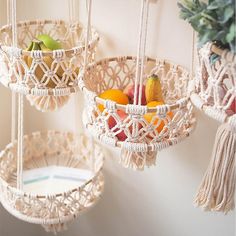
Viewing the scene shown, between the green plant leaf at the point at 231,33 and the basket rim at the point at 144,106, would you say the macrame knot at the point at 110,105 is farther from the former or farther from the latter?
the green plant leaf at the point at 231,33

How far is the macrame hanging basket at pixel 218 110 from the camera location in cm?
67

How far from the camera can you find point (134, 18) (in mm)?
1026

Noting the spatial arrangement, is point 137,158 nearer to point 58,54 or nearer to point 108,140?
point 108,140

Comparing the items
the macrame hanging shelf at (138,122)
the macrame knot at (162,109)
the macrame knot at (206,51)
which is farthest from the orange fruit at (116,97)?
the macrame knot at (206,51)

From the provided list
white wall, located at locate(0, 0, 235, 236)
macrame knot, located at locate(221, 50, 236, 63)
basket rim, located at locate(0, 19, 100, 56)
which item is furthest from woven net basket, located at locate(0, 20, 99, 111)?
macrame knot, located at locate(221, 50, 236, 63)

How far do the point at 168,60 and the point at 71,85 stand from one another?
24cm

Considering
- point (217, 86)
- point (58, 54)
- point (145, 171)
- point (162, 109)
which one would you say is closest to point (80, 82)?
point (58, 54)

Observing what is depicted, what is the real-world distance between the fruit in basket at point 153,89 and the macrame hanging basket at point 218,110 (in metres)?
0.12

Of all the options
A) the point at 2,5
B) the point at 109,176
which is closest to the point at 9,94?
the point at 2,5

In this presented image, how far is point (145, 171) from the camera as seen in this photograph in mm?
1186

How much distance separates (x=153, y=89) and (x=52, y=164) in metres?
0.48

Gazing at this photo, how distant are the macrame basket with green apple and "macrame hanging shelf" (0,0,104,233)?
10.5 inches

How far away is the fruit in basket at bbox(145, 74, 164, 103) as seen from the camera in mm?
881

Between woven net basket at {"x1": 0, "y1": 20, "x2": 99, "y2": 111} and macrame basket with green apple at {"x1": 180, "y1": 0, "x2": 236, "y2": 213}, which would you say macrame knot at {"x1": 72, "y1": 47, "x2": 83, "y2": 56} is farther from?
macrame basket with green apple at {"x1": 180, "y1": 0, "x2": 236, "y2": 213}
